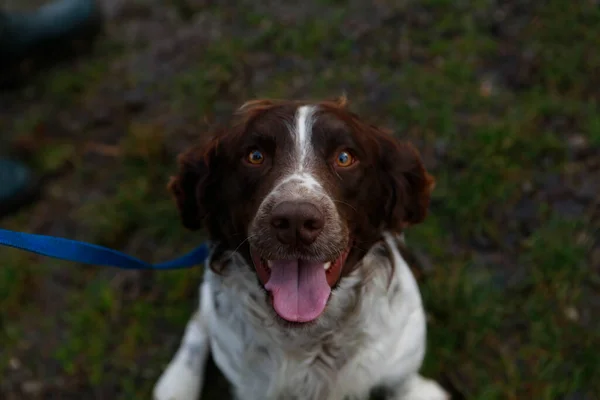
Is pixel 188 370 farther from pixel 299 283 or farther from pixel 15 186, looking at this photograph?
pixel 15 186

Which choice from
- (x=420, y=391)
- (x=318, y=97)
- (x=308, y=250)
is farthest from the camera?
(x=318, y=97)

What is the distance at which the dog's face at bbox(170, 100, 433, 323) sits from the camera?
2.15 m

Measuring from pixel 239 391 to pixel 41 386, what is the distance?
4.23ft

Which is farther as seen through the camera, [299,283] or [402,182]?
Answer: [402,182]

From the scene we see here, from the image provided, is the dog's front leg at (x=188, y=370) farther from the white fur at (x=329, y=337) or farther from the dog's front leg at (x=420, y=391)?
the dog's front leg at (x=420, y=391)

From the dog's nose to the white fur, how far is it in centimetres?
44

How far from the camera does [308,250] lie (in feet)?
7.05

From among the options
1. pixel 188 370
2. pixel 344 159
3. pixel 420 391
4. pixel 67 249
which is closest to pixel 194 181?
pixel 67 249

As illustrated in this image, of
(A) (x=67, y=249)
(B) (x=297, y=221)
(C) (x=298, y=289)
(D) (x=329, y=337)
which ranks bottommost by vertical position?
(D) (x=329, y=337)

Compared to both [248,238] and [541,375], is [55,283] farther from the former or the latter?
[541,375]

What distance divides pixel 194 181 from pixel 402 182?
33.3 inches

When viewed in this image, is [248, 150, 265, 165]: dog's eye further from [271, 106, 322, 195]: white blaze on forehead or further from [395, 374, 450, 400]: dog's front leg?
[395, 374, 450, 400]: dog's front leg

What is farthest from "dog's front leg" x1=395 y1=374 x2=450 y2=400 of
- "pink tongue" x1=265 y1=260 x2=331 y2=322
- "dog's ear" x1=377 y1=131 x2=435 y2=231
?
"pink tongue" x1=265 y1=260 x2=331 y2=322

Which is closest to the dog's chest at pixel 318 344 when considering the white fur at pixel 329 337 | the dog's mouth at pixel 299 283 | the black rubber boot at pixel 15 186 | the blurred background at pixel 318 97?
the white fur at pixel 329 337
